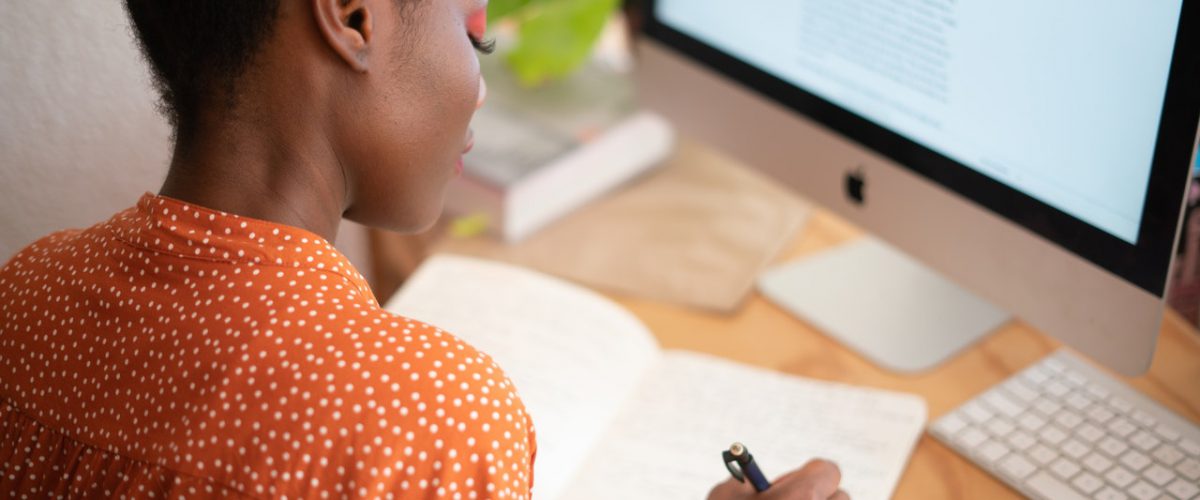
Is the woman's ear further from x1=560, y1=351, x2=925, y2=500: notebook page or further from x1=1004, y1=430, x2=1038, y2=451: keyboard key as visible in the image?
x1=1004, y1=430, x2=1038, y2=451: keyboard key

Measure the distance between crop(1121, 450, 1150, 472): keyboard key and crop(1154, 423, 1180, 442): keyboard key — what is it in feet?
0.09

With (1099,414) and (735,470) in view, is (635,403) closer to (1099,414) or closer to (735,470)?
(735,470)

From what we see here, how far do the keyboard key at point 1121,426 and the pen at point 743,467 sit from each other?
0.86 ft

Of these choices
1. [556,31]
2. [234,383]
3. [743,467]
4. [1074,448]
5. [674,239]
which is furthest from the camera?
[556,31]

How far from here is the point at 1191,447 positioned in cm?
74

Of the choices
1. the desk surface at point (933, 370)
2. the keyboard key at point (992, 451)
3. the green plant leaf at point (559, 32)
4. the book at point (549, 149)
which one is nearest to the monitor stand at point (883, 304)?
the desk surface at point (933, 370)

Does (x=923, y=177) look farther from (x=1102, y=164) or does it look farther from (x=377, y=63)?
(x=377, y=63)

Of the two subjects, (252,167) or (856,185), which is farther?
(856,185)

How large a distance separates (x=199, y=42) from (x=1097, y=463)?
60cm

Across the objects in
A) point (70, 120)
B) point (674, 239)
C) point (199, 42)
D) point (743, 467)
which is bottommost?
point (674, 239)

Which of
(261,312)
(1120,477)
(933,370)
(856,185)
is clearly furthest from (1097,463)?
(261,312)

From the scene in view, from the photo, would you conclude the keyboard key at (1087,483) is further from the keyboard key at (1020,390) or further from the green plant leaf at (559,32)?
the green plant leaf at (559,32)

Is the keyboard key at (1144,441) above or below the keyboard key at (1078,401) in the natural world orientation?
above

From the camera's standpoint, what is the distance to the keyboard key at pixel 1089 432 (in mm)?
760
